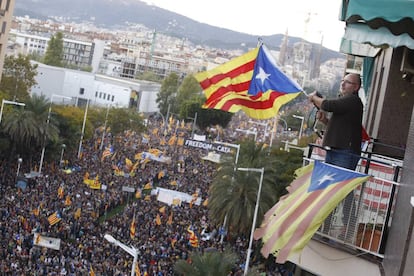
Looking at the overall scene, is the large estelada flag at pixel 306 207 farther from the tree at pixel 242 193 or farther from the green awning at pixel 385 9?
the tree at pixel 242 193

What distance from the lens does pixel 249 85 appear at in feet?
36.8

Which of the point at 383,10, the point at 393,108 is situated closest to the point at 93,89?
the point at 393,108

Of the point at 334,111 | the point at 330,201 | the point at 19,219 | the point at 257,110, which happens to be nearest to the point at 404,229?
the point at 330,201

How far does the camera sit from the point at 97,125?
77.8 meters

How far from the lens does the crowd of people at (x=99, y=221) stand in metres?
26.3

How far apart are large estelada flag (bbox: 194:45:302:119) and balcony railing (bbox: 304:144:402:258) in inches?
182

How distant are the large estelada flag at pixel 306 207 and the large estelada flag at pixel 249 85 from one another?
17.3ft

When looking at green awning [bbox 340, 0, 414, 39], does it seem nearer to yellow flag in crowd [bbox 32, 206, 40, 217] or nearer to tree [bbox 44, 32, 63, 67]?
yellow flag in crowd [bbox 32, 206, 40, 217]

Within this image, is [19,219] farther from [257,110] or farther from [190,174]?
[190,174]

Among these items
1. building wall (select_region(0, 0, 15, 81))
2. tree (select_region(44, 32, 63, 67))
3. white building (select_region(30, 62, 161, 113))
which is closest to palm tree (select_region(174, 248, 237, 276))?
building wall (select_region(0, 0, 15, 81))

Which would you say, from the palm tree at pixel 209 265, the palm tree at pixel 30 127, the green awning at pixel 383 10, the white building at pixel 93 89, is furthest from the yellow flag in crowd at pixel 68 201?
the white building at pixel 93 89

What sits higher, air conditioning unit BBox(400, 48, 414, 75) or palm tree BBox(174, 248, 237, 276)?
air conditioning unit BBox(400, 48, 414, 75)

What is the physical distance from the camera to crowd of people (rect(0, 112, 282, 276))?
2633 cm

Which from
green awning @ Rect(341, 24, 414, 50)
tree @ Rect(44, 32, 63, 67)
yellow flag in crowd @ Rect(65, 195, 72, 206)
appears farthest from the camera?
A: tree @ Rect(44, 32, 63, 67)
